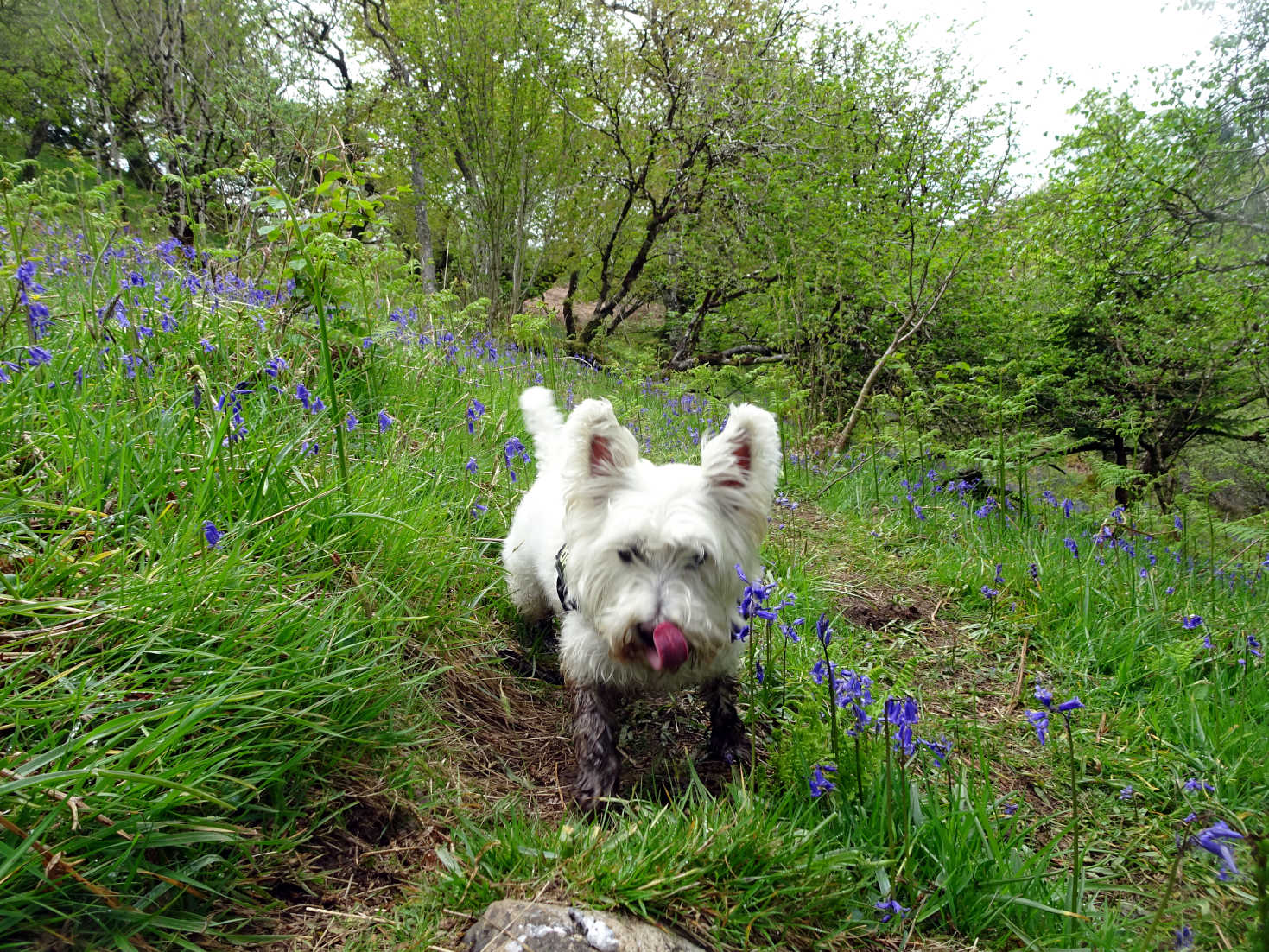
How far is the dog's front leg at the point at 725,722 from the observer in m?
2.55

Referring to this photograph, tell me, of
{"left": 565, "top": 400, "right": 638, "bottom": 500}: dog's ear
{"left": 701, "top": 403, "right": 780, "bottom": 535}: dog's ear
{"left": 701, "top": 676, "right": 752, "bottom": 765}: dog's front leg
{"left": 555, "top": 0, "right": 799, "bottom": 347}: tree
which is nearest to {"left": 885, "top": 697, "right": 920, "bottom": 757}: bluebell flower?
{"left": 701, "top": 676, "right": 752, "bottom": 765}: dog's front leg

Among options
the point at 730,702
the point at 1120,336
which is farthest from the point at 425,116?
the point at 730,702

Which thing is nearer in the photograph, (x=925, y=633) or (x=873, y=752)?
(x=873, y=752)

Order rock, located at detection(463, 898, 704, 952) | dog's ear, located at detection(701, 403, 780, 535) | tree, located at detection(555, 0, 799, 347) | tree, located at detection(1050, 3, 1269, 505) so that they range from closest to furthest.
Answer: rock, located at detection(463, 898, 704, 952)
dog's ear, located at detection(701, 403, 780, 535)
tree, located at detection(1050, 3, 1269, 505)
tree, located at detection(555, 0, 799, 347)

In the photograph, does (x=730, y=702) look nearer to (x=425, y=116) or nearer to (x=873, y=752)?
(x=873, y=752)

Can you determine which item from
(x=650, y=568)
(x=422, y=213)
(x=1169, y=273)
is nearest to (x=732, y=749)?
(x=650, y=568)

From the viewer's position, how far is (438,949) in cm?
151

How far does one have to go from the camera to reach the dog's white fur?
221 cm

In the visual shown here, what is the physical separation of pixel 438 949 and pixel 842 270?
794cm

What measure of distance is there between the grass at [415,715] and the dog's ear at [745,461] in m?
0.57

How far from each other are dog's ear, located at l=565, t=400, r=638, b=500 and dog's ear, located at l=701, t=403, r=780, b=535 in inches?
12.9

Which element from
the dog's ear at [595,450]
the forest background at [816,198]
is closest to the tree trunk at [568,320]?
the forest background at [816,198]

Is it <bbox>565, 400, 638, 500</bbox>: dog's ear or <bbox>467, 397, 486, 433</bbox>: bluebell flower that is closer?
<bbox>565, 400, 638, 500</bbox>: dog's ear

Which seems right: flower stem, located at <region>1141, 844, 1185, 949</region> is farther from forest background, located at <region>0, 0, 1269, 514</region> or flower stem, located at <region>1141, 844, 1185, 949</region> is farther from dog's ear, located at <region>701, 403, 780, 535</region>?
forest background, located at <region>0, 0, 1269, 514</region>
